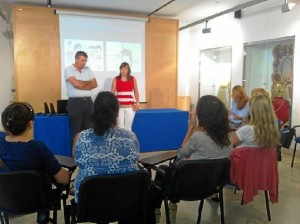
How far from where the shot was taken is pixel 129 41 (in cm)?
703

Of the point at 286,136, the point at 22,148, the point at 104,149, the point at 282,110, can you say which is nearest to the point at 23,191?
the point at 22,148

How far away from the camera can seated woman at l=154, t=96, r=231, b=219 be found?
2.29 meters

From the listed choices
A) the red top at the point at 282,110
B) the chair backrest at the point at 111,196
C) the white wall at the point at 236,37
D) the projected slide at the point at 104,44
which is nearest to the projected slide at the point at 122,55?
the projected slide at the point at 104,44

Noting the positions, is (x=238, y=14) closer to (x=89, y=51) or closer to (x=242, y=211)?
(x=89, y=51)

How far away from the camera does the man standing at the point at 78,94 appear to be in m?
4.43

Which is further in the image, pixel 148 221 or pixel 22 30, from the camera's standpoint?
pixel 22 30

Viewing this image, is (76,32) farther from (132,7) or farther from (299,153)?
(299,153)

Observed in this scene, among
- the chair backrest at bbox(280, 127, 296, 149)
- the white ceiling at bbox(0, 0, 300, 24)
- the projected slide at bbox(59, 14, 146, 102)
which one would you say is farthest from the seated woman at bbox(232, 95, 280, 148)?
→ the projected slide at bbox(59, 14, 146, 102)

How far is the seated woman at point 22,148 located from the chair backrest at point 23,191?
80 mm

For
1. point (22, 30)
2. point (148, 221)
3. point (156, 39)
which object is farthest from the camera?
point (156, 39)

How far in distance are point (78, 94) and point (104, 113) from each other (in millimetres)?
2713

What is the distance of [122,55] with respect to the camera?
7.01 m

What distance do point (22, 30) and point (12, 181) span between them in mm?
5255

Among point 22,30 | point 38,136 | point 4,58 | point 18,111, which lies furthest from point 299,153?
point 4,58
